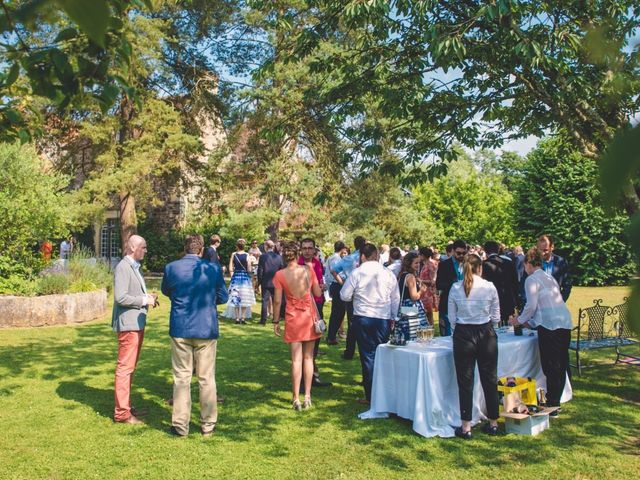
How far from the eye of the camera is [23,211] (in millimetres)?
14219

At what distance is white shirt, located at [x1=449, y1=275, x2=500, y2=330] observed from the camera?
5918 millimetres

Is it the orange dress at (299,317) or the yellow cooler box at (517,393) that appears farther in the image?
the orange dress at (299,317)

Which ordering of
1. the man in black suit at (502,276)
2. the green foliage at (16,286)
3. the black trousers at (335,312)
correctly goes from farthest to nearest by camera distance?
the green foliage at (16,286) → the black trousers at (335,312) → the man in black suit at (502,276)

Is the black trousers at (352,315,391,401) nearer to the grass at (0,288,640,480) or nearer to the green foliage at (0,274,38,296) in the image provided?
→ the grass at (0,288,640,480)

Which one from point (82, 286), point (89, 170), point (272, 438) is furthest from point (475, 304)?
point (89, 170)

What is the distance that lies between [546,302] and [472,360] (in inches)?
52.0

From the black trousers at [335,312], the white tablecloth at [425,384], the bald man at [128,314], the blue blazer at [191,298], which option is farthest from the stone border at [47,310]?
the white tablecloth at [425,384]

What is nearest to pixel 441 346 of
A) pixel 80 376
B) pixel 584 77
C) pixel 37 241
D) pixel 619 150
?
pixel 584 77

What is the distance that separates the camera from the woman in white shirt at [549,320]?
22.0 feet

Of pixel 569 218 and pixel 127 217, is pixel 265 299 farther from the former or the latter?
pixel 569 218

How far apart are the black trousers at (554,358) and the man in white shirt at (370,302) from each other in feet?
5.74

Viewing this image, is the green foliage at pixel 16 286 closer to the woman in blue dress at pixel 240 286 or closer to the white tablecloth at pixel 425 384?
the woman in blue dress at pixel 240 286

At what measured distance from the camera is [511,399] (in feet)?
20.4

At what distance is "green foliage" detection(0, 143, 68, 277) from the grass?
18.6 feet
